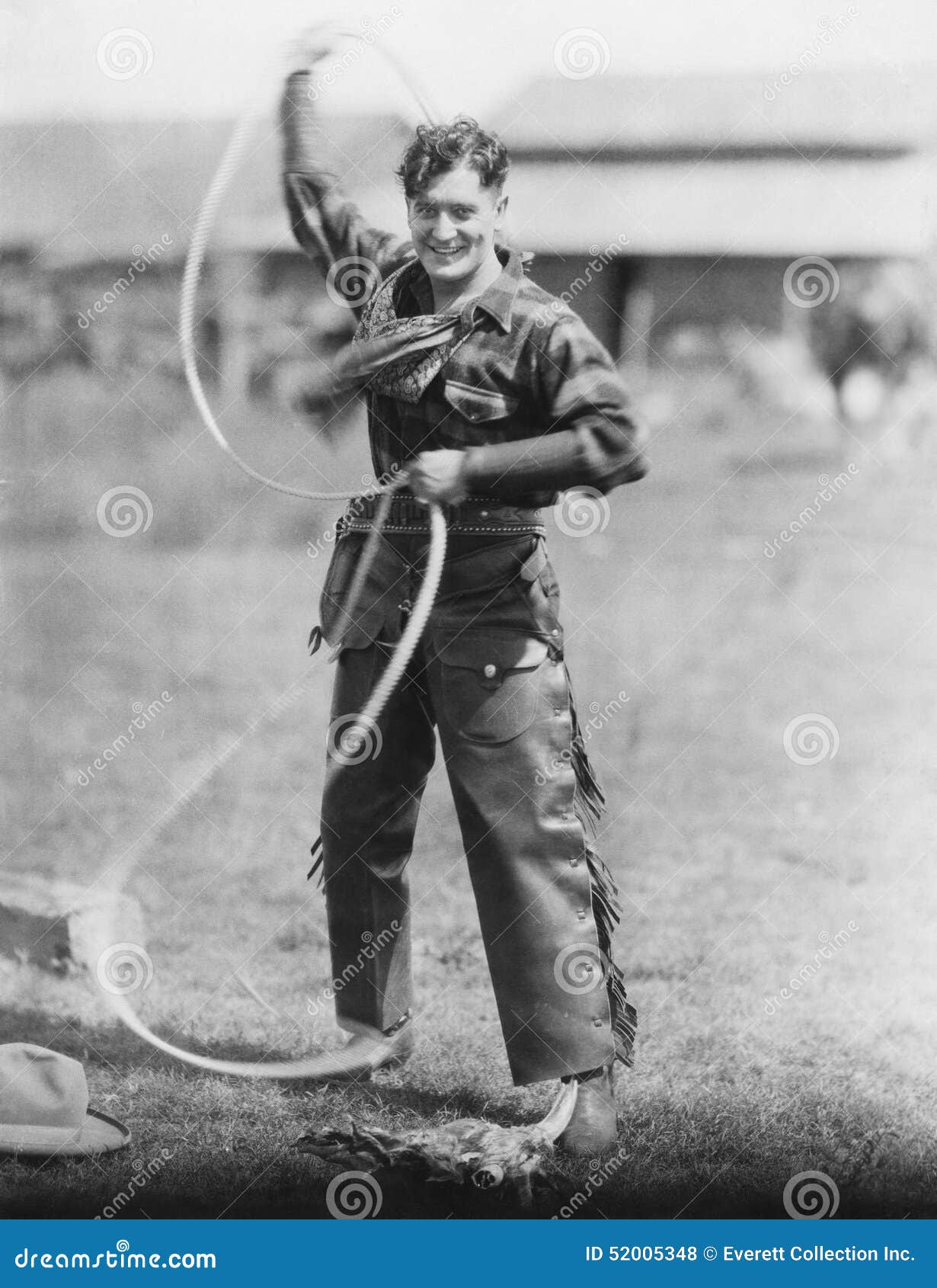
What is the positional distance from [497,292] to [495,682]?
1043mm

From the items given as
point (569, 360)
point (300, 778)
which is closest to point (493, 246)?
point (569, 360)

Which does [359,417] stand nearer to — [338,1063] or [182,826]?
[182,826]

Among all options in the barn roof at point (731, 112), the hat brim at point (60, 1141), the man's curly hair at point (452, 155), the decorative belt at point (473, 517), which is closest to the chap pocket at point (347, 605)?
the decorative belt at point (473, 517)

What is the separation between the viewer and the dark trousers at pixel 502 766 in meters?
4.29

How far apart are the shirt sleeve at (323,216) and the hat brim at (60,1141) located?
8.31 ft

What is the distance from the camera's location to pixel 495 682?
427 cm

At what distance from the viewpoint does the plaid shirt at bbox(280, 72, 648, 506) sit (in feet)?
13.6

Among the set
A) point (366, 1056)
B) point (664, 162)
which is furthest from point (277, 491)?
point (366, 1056)

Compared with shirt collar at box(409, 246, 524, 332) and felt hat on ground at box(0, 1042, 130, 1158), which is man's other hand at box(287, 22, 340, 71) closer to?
shirt collar at box(409, 246, 524, 332)

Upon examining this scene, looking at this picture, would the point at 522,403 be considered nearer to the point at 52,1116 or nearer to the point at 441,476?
the point at 441,476

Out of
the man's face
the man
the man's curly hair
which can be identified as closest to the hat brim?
the man

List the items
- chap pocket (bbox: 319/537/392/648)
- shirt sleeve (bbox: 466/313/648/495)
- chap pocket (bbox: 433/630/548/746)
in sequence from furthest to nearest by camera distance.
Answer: chap pocket (bbox: 319/537/392/648) → chap pocket (bbox: 433/630/548/746) → shirt sleeve (bbox: 466/313/648/495)

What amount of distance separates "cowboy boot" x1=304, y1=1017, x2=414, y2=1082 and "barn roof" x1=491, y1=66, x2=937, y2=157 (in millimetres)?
2605

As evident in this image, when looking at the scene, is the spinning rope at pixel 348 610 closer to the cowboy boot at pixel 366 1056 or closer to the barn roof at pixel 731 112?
the cowboy boot at pixel 366 1056
